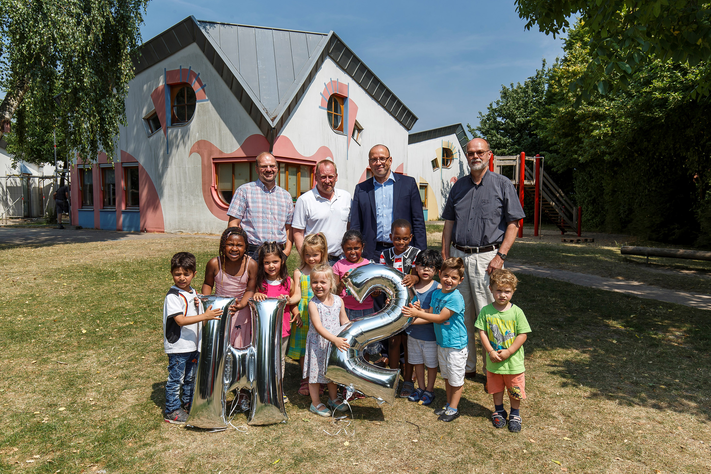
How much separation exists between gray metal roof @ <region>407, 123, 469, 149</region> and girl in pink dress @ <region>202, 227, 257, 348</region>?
27159 mm

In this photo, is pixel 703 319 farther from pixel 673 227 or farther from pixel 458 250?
pixel 673 227

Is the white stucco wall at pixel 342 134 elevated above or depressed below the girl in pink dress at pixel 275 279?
above

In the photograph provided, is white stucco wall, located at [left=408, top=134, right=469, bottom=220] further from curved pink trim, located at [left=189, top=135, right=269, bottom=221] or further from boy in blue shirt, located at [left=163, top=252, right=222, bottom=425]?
boy in blue shirt, located at [left=163, top=252, right=222, bottom=425]

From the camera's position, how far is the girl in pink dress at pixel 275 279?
4.10 metres

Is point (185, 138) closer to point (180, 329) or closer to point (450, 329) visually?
point (180, 329)

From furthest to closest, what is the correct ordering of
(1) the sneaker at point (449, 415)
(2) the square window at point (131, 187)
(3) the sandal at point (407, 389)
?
(2) the square window at point (131, 187)
(3) the sandal at point (407, 389)
(1) the sneaker at point (449, 415)

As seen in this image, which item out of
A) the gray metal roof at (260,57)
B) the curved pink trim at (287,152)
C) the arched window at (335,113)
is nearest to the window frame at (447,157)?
the arched window at (335,113)

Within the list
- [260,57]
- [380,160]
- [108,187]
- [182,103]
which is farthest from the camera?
[108,187]

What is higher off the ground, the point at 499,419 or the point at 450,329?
the point at 450,329

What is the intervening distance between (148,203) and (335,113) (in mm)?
8647

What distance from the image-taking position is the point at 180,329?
3658 mm

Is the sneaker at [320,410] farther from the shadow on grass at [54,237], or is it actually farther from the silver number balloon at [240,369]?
the shadow on grass at [54,237]

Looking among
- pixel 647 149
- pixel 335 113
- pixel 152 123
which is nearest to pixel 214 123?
pixel 152 123

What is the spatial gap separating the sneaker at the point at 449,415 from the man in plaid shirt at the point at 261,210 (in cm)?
221
